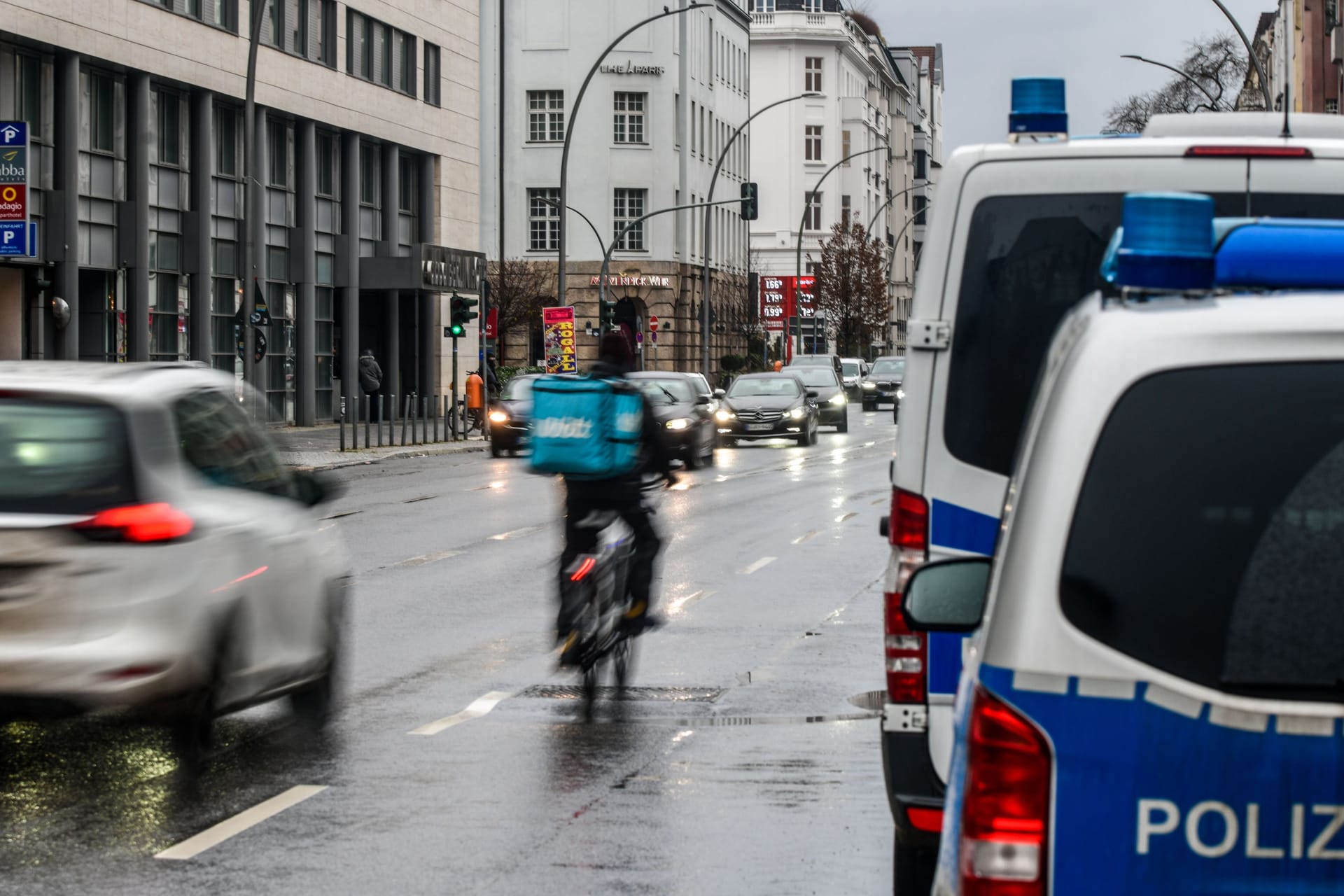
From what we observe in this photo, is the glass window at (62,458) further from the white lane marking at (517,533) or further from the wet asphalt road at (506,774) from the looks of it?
the white lane marking at (517,533)

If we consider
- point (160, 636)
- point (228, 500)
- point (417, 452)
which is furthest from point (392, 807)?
point (417, 452)

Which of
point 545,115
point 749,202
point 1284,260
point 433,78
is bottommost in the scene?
point 1284,260

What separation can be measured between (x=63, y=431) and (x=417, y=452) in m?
30.6

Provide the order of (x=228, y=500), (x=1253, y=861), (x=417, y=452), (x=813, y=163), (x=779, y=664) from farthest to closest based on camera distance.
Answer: (x=813, y=163), (x=417, y=452), (x=779, y=664), (x=228, y=500), (x=1253, y=861)

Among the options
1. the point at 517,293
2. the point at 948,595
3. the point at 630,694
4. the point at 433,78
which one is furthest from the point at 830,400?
the point at 948,595

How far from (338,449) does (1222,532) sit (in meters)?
36.7

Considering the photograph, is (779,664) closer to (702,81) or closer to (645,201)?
(645,201)

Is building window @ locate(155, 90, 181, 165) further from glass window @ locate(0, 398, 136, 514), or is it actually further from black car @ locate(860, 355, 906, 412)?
glass window @ locate(0, 398, 136, 514)

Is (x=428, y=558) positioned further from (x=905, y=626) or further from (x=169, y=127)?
(x=169, y=127)

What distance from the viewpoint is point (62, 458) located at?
25.5 ft

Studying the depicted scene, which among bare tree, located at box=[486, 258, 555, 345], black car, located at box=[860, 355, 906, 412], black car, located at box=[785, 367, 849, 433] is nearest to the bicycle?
black car, located at box=[785, 367, 849, 433]

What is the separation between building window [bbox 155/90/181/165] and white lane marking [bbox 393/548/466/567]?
2659 cm

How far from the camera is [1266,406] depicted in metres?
3.04

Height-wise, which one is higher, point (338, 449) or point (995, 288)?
point (995, 288)
